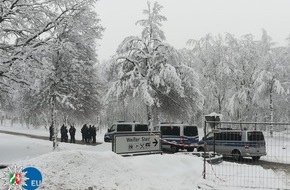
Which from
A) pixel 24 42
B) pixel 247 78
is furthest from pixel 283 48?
pixel 24 42

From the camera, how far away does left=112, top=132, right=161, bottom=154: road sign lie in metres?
13.4

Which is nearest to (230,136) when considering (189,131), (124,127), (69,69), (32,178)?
(189,131)

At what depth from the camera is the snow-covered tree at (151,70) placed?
30.0 metres

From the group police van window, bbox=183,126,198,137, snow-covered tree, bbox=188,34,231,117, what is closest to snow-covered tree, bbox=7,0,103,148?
police van window, bbox=183,126,198,137

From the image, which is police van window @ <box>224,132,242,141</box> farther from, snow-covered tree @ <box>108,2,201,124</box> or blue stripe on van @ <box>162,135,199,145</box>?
snow-covered tree @ <box>108,2,201,124</box>

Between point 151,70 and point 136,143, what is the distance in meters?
17.6

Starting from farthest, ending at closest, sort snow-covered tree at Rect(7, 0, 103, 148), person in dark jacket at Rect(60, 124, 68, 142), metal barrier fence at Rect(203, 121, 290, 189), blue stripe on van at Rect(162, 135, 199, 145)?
1. person in dark jacket at Rect(60, 124, 68, 142)
2. blue stripe on van at Rect(162, 135, 199, 145)
3. snow-covered tree at Rect(7, 0, 103, 148)
4. metal barrier fence at Rect(203, 121, 290, 189)

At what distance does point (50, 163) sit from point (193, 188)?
4221 mm

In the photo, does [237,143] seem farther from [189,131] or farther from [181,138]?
[181,138]

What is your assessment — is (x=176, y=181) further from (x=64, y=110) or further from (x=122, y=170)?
(x=64, y=110)

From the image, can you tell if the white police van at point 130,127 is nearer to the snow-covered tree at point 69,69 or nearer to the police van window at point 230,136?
the snow-covered tree at point 69,69

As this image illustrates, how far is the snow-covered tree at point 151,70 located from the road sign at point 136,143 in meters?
14.5

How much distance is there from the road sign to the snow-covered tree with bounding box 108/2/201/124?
47.7 ft

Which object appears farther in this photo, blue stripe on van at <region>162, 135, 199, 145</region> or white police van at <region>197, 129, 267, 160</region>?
blue stripe on van at <region>162, 135, 199, 145</region>
